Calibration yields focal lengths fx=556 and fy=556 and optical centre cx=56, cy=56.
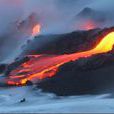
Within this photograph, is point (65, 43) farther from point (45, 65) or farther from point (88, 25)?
point (88, 25)

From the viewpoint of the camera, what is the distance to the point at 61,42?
14195 mm

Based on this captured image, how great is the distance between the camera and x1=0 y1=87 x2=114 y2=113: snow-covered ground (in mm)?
7996

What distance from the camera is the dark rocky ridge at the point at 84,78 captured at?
35.2 ft

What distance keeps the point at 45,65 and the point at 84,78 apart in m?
1.80

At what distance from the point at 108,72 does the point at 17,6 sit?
41.3ft

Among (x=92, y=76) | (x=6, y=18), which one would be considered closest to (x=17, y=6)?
(x=6, y=18)

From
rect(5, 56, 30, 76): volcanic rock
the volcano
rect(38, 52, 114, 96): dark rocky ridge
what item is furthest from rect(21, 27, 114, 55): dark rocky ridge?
rect(38, 52, 114, 96): dark rocky ridge

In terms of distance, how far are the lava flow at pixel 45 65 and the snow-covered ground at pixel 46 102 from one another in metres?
0.51

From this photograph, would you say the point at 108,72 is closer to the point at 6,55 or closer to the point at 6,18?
the point at 6,55

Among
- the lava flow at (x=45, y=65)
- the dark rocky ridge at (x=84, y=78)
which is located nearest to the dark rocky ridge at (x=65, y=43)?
the lava flow at (x=45, y=65)

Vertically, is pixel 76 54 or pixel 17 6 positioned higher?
pixel 17 6

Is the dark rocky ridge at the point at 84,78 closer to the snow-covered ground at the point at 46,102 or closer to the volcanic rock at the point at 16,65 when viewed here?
the snow-covered ground at the point at 46,102

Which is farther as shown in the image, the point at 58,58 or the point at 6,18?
the point at 6,18

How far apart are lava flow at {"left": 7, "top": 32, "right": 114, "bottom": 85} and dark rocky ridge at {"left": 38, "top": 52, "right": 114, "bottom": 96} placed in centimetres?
47
